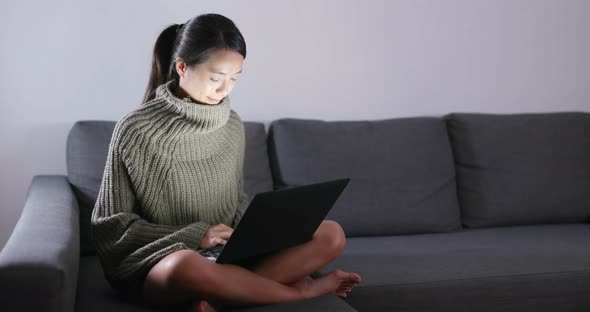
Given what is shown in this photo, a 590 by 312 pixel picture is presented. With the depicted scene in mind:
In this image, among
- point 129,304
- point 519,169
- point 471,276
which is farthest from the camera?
point 519,169

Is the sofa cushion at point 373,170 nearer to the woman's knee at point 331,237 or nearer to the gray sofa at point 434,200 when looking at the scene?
the gray sofa at point 434,200

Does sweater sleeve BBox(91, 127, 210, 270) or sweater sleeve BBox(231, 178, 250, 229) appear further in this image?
sweater sleeve BBox(231, 178, 250, 229)

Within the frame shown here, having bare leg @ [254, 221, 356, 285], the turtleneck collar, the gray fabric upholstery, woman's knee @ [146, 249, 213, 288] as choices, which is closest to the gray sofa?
the gray fabric upholstery

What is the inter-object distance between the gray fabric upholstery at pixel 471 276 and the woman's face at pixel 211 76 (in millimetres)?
570

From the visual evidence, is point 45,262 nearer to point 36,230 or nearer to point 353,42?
point 36,230

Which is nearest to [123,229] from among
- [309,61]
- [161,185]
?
[161,185]

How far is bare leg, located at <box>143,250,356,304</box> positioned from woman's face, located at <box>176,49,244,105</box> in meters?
0.46

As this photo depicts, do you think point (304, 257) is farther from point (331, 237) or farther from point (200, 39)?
point (200, 39)

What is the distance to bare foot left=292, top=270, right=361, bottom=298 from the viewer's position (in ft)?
6.46

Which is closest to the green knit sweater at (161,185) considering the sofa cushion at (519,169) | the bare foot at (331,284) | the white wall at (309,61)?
the bare foot at (331,284)

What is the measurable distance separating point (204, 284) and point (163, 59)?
68 centimetres

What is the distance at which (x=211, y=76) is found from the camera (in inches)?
79.8

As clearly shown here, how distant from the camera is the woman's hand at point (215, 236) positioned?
6.53ft

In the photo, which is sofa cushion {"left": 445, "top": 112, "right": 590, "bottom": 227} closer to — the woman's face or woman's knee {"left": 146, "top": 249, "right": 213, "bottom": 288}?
the woman's face
